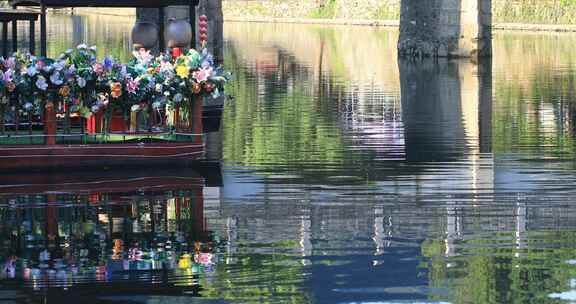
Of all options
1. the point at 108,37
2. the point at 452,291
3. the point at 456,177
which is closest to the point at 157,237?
the point at 452,291

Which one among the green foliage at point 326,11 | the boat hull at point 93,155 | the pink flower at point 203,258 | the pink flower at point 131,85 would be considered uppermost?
the green foliage at point 326,11

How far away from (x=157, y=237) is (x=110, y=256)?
134 cm

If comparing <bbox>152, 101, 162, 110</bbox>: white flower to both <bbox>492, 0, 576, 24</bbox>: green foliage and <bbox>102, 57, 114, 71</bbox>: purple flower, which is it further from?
<bbox>492, 0, 576, 24</bbox>: green foliage

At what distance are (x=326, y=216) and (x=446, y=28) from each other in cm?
4406

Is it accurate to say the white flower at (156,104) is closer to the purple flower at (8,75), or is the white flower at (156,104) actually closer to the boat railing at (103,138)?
the boat railing at (103,138)

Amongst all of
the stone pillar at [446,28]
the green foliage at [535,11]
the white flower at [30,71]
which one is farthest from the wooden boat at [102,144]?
the green foliage at [535,11]

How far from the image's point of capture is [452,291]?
15297 mm

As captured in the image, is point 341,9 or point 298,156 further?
point 341,9

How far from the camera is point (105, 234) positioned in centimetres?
1898

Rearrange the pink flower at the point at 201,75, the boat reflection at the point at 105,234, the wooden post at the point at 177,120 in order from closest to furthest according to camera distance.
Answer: the boat reflection at the point at 105,234 → the pink flower at the point at 201,75 → the wooden post at the point at 177,120

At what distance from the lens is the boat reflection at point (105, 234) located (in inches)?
630

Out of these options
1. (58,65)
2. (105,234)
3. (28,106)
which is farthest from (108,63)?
(105,234)

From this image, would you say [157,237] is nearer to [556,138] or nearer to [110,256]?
[110,256]

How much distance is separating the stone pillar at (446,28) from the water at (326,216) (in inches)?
943
